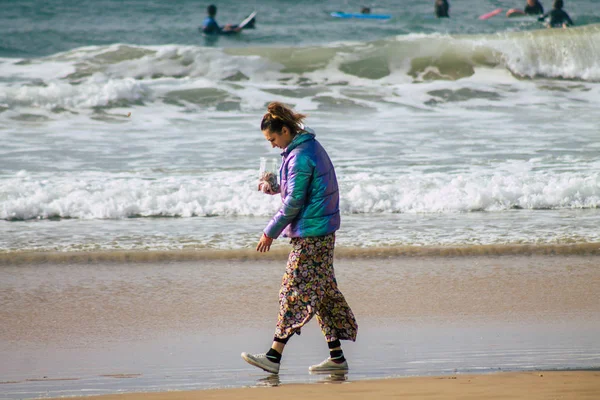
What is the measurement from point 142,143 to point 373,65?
8.60m

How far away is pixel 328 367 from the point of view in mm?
4168

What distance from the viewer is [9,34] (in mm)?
24984

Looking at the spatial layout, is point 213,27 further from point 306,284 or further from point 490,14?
point 306,284

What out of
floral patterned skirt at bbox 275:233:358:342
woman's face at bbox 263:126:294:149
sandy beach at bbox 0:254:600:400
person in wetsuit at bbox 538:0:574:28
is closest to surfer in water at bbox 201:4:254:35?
person in wetsuit at bbox 538:0:574:28

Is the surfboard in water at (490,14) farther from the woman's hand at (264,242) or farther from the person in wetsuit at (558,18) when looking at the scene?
the woman's hand at (264,242)

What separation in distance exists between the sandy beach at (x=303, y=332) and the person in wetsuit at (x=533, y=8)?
2386cm

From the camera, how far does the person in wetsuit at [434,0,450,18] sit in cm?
2875

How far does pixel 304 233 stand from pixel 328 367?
2.26 ft

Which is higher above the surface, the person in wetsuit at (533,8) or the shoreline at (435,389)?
the person in wetsuit at (533,8)

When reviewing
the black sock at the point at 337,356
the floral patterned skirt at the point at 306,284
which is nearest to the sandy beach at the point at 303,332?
the black sock at the point at 337,356

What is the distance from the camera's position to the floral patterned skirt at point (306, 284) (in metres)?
4.17

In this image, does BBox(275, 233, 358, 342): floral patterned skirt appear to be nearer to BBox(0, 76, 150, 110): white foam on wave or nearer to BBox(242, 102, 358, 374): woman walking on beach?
BBox(242, 102, 358, 374): woman walking on beach

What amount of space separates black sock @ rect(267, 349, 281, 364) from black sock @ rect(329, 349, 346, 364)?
27 centimetres

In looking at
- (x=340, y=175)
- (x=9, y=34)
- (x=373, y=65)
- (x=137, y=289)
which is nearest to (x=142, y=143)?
(x=340, y=175)
